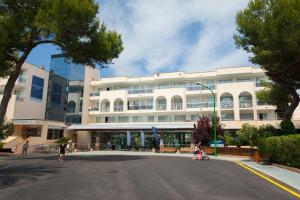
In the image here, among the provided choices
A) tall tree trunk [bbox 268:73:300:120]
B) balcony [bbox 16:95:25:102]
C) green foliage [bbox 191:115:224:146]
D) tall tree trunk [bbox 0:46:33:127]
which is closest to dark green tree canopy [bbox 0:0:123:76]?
tall tree trunk [bbox 0:46:33:127]

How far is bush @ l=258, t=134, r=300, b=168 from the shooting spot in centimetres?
1334

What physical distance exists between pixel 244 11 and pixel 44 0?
14427mm

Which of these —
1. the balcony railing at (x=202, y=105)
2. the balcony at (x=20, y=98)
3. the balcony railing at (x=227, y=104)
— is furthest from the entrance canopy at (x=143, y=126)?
the balcony at (x=20, y=98)

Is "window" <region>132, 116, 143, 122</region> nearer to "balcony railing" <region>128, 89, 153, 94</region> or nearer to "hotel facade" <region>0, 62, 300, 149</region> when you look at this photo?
"hotel facade" <region>0, 62, 300, 149</region>

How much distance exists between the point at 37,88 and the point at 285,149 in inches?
1608

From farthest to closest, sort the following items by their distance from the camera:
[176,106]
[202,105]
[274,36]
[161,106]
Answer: [161,106] < [176,106] < [202,105] < [274,36]

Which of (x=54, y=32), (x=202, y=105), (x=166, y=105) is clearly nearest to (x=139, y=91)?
(x=166, y=105)

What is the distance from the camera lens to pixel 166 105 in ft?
147

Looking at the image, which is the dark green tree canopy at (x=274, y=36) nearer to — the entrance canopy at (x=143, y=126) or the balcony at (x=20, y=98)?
the entrance canopy at (x=143, y=126)

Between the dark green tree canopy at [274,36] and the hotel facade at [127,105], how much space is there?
60.4ft

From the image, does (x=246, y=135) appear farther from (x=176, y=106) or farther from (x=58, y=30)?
(x=58, y=30)

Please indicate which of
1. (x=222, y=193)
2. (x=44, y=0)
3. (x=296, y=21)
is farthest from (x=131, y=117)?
(x=222, y=193)

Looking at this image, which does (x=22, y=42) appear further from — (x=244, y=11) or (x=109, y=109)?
(x=109, y=109)

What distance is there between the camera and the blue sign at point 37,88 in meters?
43.9
